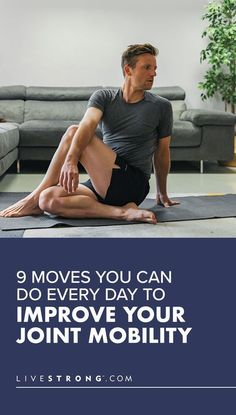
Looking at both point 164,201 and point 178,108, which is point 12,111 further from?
point 164,201

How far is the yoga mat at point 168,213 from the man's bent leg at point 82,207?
0.03 meters

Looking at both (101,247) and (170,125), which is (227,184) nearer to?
(170,125)

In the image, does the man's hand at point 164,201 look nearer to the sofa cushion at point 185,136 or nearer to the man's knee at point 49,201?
the man's knee at point 49,201

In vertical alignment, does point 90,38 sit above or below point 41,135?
above

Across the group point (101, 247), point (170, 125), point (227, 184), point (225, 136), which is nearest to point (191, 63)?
point (225, 136)

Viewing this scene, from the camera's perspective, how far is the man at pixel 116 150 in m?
2.67

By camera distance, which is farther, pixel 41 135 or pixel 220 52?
pixel 220 52

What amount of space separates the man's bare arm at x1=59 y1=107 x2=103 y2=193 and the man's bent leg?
156 millimetres

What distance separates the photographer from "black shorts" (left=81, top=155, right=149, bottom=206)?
2.71m

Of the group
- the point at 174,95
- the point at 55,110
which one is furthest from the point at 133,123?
the point at 174,95

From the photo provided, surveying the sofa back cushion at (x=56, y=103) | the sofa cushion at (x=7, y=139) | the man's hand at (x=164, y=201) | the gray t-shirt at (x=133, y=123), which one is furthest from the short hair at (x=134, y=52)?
the sofa back cushion at (x=56, y=103)

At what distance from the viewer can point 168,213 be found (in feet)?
9.84

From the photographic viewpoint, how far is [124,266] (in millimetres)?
1062

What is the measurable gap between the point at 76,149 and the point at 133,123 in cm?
33
